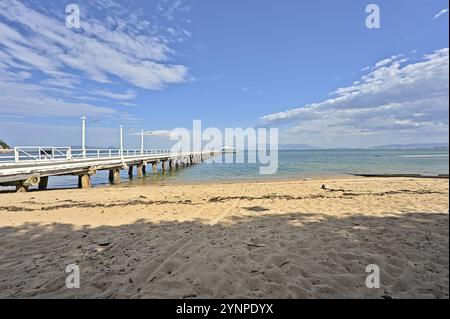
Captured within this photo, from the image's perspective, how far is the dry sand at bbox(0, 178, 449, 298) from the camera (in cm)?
324

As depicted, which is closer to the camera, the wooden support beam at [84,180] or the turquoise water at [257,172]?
the wooden support beam at [84,180]

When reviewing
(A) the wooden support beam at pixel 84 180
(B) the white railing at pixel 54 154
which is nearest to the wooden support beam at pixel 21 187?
(B) the white railing at pixel 54 154

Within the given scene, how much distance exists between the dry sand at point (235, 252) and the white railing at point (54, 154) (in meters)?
11.1

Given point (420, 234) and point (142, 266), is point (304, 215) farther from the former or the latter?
point (142, 266)

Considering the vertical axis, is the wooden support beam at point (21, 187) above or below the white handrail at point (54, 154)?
below

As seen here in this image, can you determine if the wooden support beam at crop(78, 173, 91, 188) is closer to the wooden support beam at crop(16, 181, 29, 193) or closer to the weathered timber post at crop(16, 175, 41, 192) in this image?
the weathered timber post at crop(16, 175, 41, 192)

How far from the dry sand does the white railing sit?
1107cm

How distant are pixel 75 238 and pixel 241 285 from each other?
4274 millimetres

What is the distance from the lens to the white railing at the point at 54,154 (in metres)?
16.4

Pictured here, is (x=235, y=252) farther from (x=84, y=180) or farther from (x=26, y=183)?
(x=84, y=180)

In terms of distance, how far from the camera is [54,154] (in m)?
19.5

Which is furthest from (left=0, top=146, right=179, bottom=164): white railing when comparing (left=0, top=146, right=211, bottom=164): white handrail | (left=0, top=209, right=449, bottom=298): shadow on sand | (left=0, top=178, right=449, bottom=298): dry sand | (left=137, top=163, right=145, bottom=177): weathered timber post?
(left=0, top=209, right=449, bottom=298): shadow on sand

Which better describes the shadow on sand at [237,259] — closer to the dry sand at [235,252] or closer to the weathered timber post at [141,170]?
the dry sand at [235,252]
